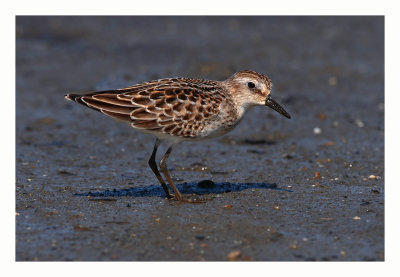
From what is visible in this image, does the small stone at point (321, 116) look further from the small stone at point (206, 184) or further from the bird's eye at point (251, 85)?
the small stone at point (206, 184)

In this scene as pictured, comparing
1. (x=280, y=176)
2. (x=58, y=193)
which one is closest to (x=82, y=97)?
(x=58, y=193)

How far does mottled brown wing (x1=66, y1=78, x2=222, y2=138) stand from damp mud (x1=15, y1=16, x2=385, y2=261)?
1021mm

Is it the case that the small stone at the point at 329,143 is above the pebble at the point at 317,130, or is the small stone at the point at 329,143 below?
below

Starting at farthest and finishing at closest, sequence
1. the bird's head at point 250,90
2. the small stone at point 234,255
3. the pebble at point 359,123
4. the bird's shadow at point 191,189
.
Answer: the pebble at point 359,123, the bird's head at point 250,90, the bird's shadow at point 191,189, the small stone at point 234,255

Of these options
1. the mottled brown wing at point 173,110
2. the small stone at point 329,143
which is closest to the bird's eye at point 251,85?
the mottled brown wing at point 173,110

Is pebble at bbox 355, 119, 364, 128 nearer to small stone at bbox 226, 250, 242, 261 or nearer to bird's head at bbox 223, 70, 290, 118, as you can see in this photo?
bird's head at bbox 223, 70, 290, 118

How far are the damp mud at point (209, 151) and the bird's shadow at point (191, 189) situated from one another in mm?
25

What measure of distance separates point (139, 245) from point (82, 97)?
242 cm

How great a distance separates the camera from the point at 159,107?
28.4 feet

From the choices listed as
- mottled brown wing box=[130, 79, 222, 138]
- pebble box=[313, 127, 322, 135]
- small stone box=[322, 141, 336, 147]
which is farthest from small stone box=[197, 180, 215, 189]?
pebble box=[313, 127, 322, 135]

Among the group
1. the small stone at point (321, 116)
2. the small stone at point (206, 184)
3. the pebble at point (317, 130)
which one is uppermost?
the small stone at point (321, 116)

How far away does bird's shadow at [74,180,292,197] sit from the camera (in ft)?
29.9

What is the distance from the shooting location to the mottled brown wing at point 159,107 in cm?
860

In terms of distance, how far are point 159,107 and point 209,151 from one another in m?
2.90
